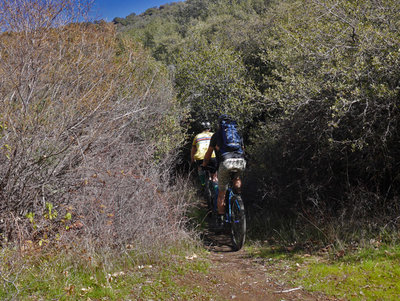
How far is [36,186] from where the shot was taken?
14.3 ft

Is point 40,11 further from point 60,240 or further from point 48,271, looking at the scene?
point 48,271

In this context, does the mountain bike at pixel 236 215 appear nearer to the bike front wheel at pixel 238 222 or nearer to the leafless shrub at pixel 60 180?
the bike front wheel at pixel 238 222

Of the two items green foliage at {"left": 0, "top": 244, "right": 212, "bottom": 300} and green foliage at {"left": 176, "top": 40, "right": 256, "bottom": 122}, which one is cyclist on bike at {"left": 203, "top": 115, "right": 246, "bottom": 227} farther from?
green foliage at {"left": 176, "top": 40, "right": 256, "bottom": 122}

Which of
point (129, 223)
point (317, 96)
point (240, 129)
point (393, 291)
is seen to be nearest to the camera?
point (393, 291)

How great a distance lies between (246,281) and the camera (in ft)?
13.2

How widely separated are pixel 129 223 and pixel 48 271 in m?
1.37

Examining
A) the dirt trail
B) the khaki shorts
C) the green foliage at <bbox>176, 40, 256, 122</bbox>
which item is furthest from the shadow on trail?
the green foliage at <bbox>176, 40, 256, 122</bbox>

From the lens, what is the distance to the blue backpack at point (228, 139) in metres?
5.40

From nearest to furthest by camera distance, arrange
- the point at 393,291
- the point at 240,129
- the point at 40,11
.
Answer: the point at 393,291 < the point at 40,11 < the point at 240,129

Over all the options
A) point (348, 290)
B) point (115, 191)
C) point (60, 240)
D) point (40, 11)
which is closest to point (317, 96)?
point (348, 290)

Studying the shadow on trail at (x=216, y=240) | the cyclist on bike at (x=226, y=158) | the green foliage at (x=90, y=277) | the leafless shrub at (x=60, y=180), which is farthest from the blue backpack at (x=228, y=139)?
the green foliage at (x=90, y=277)

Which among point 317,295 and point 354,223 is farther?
point 354,223

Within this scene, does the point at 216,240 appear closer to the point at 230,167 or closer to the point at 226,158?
the point at 230,167

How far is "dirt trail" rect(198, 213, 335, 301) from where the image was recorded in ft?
11.8
